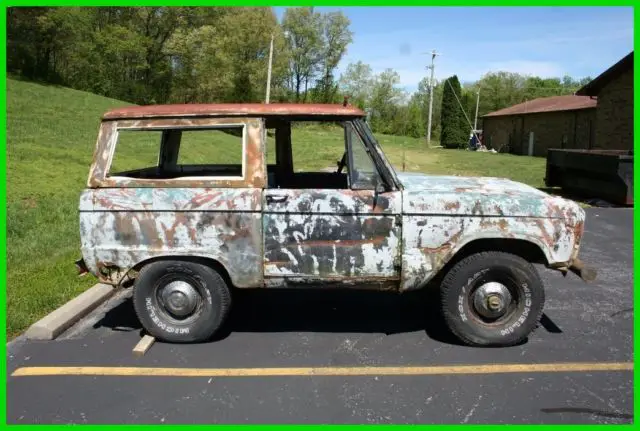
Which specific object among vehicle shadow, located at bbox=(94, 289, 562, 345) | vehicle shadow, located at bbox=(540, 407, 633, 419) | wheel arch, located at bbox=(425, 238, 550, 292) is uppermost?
wheel arch, located at bbox=(425, 238, 550, 292)

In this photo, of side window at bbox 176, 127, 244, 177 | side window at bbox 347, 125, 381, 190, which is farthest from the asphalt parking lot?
side window at bbox 176, 127, 244, 177

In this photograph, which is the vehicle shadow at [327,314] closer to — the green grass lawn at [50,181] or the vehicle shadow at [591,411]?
the green grass lawn at [50,181]

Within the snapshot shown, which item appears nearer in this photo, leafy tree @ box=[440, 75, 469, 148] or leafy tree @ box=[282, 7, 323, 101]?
leafy tree @ box=[440, 75, 469, 148]

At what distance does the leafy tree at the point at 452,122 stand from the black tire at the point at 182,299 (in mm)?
45057

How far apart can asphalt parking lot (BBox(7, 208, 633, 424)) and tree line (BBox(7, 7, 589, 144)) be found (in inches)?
1416

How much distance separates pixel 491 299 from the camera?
4.21 m

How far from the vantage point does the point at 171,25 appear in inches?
2047

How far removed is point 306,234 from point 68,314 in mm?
2442

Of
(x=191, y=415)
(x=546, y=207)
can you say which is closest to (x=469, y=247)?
(x=546, y=207)

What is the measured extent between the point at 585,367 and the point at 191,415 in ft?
9.53

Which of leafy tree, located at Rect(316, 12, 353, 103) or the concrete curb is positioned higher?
leafy tree, located at Rect(316, 12, 353, 103)

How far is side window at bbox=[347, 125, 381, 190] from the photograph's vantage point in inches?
163

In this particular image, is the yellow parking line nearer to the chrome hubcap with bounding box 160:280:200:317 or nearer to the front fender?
the chrome hubcap with bounding box 160:280:200:317

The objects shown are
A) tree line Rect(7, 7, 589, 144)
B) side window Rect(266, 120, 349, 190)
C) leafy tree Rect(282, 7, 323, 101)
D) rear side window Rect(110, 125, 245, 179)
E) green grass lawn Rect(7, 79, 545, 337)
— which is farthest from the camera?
leafy tree Rect(282, 7, 323, 101)
